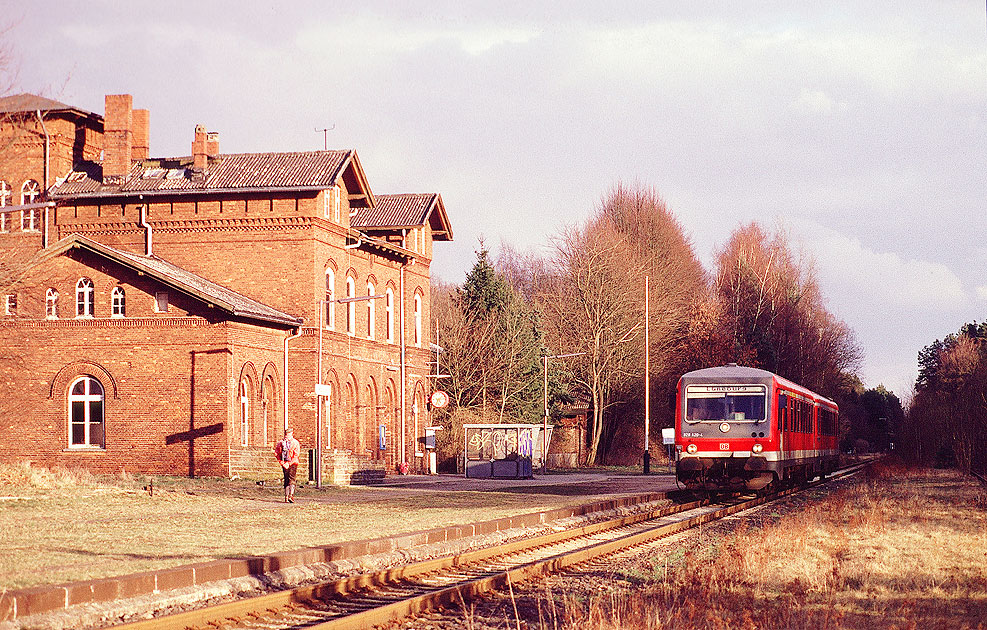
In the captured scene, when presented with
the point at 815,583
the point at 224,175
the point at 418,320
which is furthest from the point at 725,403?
the point at 418,320

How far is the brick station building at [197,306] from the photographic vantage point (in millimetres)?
37500

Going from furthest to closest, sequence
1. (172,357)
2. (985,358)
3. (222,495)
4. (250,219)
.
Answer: (985,358) < (250,219) < (172,357) < (222,495)

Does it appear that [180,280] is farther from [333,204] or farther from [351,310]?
[351,310]

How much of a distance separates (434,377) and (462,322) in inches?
318

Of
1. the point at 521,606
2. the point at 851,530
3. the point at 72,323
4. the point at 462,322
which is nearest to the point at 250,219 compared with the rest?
the point at 72,323

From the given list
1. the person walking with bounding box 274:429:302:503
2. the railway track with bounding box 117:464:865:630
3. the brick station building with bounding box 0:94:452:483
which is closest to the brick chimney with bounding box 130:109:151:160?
the brick station building with bounding box 0:94:452:483

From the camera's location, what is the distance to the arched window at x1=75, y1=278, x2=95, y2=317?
3862cm

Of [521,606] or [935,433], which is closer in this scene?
[521,606]

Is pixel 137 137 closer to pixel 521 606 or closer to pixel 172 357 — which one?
pixel 172 357

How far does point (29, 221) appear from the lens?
44.2 metres

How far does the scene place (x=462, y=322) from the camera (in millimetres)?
60812

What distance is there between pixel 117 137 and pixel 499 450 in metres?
17.2

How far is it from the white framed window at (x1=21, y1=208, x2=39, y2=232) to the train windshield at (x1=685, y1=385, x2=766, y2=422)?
25827mm

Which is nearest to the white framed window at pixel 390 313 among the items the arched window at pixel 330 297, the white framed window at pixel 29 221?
the arched window at pixel 330 297
